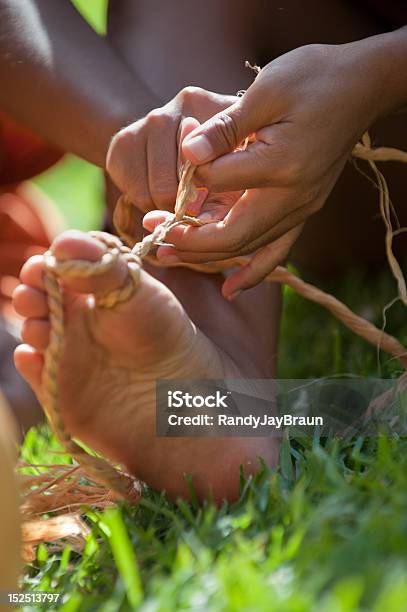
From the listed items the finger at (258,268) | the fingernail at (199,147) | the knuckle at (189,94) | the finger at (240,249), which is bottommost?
the finger at (258,268)

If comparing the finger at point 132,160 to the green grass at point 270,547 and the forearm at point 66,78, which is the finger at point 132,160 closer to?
the forearm at point 66,78

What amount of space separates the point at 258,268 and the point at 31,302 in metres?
0.38

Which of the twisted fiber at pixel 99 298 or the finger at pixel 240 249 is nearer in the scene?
the twisted fiber at pixel 99 298

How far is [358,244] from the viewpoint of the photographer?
178 centimetres

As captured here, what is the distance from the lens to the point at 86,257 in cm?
82

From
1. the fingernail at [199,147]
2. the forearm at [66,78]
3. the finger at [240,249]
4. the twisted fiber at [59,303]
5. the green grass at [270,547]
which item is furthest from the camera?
the forearm at [66,78]

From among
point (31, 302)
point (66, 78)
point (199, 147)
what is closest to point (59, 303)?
point (31, 302)

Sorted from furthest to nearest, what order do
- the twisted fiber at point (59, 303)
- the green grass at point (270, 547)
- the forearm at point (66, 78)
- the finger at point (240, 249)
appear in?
the forearm at point (66, 78)
the finger at point (240, 249)
the twisted fiber at point (59, 303)
the green grass at point (270, 547)

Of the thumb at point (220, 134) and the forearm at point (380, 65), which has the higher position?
the thumb at point (220, 134)

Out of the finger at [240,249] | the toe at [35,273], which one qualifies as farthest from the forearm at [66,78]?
the toe at [35,273]

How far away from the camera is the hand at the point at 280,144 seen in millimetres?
1006

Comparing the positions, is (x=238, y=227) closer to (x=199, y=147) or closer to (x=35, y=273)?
(x=199, y=147)

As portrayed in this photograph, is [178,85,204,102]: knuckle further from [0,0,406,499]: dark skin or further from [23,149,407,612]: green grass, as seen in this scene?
[23,149,407,612]: green grass

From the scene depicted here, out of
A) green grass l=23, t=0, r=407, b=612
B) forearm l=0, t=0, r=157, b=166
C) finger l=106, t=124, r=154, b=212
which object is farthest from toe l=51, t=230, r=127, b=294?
forearm l=0, t=0, r=157, b=166
